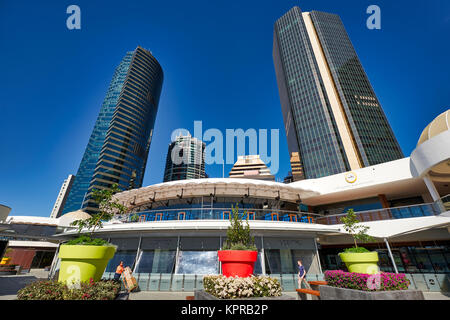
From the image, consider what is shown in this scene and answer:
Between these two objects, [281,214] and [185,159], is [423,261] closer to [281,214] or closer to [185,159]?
[281,214]

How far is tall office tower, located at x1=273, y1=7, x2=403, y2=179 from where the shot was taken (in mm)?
68250

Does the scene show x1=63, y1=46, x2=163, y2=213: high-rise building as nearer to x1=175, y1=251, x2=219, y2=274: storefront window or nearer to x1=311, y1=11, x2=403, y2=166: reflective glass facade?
x1=175, y1=251, x2=219, y2=274: storefront window

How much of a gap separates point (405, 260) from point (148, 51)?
518 ft

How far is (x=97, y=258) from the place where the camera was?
5.59 metres

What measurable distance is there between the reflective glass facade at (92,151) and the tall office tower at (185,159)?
174 feet

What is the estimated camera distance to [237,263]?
6023mm

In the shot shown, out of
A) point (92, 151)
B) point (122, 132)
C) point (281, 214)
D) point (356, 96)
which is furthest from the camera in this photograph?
point (92, 151)

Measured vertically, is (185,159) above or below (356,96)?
above

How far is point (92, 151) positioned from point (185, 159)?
6293 cm

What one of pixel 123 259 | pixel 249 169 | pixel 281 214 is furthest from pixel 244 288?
pixel 249 169

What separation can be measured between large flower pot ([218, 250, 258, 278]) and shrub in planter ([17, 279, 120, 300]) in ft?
10.3

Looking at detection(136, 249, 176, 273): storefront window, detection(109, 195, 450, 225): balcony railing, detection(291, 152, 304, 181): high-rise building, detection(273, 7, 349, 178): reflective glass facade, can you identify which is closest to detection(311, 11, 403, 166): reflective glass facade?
detection(273, 7, 349, 178): reflective glass facade
